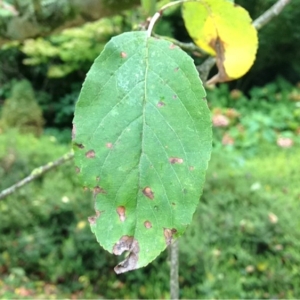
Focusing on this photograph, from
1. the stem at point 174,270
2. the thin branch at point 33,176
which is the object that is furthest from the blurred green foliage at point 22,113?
the stem at point 174,270

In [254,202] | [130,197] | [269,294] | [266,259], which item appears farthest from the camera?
[254,202]

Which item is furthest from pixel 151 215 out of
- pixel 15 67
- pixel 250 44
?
pixel 15 67

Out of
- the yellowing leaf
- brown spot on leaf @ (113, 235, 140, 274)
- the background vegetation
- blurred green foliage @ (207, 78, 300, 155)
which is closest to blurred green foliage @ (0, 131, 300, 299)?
the background vegetation

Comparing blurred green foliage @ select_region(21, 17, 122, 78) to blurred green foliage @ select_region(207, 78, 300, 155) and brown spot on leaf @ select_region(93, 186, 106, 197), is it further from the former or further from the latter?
brown spot on leaf @ select_region(93, 186, 106, 197)

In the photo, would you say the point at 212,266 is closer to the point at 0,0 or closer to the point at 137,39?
the point at 0,0

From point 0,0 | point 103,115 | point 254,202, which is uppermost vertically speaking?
point 103,115

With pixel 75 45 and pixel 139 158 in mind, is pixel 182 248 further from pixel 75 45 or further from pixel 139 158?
pixel 75 45
